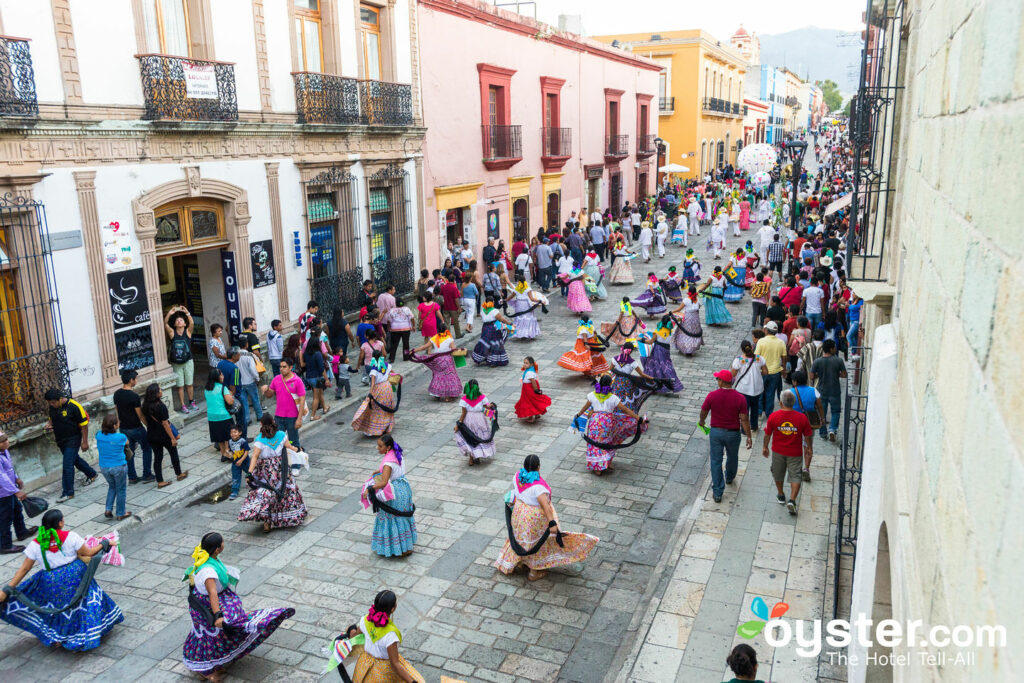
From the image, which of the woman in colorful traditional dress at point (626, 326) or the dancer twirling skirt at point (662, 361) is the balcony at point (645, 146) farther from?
the dancer twirling skirt at point (662, 361)

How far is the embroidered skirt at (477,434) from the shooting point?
11.2 meters

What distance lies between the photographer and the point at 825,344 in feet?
36.8

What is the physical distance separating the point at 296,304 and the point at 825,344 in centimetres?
989

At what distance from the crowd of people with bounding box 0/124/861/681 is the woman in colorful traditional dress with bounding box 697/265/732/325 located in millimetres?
53

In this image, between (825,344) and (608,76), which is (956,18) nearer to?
(825,344)

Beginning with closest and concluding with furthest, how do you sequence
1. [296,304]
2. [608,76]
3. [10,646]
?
[10,646] → [296,304] → [608,76]

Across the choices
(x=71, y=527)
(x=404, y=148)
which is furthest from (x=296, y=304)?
(x=71, y=527)

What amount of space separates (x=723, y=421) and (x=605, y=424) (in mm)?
1671

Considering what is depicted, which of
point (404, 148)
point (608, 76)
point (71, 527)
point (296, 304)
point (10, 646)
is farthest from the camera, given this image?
point (608, 76)

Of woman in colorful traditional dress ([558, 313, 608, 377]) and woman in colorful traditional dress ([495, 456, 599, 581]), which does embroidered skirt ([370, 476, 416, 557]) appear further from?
woman in colorful traditional dress ([558, 313, 608, 377])

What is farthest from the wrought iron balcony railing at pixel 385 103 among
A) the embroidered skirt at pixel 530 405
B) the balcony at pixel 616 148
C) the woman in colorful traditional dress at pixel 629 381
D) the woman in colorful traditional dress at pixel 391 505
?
the balcony at pixel 616 148

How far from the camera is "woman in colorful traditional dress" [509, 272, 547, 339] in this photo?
58.3 ft

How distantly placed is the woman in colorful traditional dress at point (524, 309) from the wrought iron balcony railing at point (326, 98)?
5061 millimetres

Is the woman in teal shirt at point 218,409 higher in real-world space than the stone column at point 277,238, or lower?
lower
